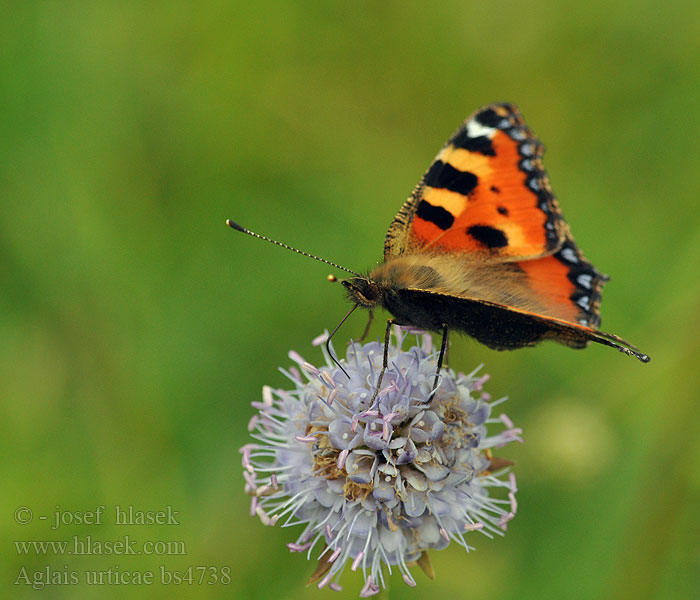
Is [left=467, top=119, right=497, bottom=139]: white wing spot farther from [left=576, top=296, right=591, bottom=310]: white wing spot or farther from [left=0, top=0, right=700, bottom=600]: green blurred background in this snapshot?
[left=0, top=0, right=700, bottom=600]: green blurred background

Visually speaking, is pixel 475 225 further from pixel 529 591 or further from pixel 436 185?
pixel 529 591

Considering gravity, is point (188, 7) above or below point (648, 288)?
above

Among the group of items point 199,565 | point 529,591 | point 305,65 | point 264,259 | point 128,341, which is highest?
point 305,65

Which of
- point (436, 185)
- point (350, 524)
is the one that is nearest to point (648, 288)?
point (436, 185)

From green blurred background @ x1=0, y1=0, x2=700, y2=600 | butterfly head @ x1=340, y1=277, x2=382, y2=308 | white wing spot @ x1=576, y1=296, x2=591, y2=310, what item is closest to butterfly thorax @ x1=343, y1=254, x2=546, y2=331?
butterfly head @ x1=340, y1=277, x2=382, y2=308

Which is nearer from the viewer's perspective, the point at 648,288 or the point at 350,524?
the point at 350,524

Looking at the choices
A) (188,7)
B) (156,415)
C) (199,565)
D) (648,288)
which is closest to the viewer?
(199,565)

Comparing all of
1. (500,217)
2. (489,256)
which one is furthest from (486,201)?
(489,256)
